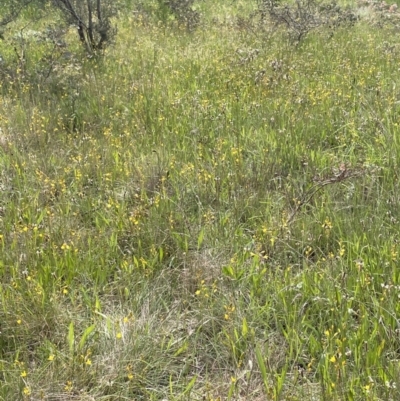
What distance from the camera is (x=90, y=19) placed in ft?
21.1

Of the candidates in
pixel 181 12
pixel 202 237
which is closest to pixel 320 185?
pixel 202 237

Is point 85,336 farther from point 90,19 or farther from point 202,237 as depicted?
point 90,19

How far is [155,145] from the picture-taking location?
3.98 meters

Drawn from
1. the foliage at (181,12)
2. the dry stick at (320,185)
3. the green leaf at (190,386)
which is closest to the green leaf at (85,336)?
the green leaf at (190,386)

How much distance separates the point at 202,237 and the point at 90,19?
4.54m

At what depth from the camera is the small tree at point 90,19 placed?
6.42m

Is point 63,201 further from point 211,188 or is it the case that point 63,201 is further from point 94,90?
point 94,90

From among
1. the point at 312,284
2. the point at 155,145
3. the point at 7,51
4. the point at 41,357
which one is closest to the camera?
the point at 41,357

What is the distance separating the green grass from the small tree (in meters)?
1.52

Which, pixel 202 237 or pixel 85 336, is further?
pixel 202 237

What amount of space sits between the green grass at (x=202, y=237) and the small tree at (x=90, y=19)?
152 cm

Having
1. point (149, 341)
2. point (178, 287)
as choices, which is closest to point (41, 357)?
point (149, 341)

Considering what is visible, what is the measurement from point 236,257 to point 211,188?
753 mm

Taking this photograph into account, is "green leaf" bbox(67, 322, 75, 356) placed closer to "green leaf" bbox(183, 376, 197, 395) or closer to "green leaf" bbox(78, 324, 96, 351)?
"green leaf" bbox(78, 324, 96, 351)
